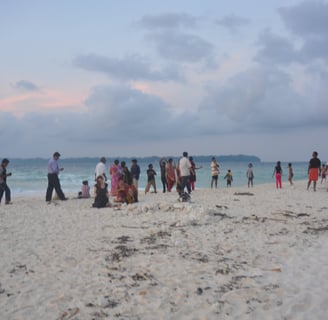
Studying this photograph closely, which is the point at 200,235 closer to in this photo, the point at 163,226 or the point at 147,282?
the point at 163,226

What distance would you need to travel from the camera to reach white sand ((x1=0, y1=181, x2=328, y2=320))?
4.48m

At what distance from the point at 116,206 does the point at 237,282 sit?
306 inches

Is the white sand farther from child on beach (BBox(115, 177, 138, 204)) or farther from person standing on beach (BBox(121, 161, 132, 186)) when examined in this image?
person standing on beach (BBox(121, 161, 132, 186))

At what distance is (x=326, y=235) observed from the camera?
8.41 metres

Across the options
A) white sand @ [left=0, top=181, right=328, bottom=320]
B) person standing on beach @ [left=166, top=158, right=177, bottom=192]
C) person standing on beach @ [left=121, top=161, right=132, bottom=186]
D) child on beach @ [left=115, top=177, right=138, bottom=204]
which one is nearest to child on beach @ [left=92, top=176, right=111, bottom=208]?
child on beach @ [left=115, top=177, right=138, bottom=204]

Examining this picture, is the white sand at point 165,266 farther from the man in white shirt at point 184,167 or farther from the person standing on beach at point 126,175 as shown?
the person standing on beach at point 126,175

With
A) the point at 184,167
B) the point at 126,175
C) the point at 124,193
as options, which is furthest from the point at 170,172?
the point at 124,193

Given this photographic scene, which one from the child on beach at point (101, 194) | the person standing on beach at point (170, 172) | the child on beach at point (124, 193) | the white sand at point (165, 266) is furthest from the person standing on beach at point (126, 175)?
the white sand at point (165, 266)

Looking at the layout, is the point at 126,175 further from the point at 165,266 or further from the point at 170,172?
the point at 165,266

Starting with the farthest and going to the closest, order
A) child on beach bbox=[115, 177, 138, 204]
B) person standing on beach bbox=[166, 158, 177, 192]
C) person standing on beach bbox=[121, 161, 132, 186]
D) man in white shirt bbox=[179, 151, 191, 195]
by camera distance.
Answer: person standing on beach bbox=[166, 158, 177, 192] → person standing on beach bbox=[121, 161, 132, 186] → man in white shirt bbox=[179, 151, 191, 195] → child on beach bbox=[115, 177, 138, 204]

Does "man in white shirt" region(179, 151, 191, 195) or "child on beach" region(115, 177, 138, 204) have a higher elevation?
"man in white shirt" region(179, 151, 191, 195)

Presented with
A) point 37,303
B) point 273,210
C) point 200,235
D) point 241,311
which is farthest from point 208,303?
point 273,210

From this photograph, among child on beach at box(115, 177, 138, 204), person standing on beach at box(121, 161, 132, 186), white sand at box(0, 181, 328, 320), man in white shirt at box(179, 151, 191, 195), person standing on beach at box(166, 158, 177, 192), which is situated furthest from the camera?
person standing on beach at box(166, 158, 177, 192)

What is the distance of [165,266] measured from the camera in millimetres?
6039
